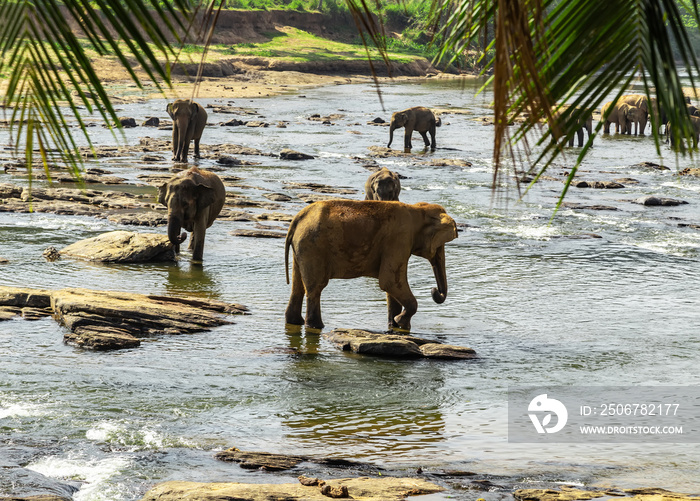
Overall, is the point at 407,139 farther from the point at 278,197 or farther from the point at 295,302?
the point at 295,302

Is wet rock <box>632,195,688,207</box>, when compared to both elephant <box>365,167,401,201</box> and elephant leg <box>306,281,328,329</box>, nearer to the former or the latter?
elephant <box>365,167,401,201</box>

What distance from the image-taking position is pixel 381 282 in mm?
10273

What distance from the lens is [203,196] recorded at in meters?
Answer: 13.9

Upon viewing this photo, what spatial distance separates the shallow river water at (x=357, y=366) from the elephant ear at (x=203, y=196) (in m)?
1.00

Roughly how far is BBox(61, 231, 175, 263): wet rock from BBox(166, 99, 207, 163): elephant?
11.4m

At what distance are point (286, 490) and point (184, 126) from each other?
20754 millimetres

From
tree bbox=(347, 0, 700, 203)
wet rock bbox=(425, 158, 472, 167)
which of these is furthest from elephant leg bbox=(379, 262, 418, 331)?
wet rock bbox=(425, 158, 472, 167)

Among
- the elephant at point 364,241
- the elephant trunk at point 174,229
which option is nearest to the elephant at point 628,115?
the elephant trunk at point 174,229

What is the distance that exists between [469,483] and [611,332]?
221 inches

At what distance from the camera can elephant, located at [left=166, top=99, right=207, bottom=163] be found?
82.6 feet

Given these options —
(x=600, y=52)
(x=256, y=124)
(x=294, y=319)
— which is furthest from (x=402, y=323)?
(x=256, y=124)

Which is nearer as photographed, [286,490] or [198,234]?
[286,490]

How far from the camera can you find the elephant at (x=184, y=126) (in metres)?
25.2

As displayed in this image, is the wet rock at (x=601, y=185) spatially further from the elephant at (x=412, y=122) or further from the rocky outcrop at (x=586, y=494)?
the rocky outcrop at (x=586, y=494)
